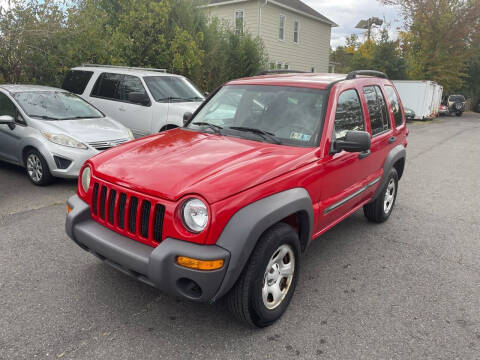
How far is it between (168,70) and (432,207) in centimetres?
880

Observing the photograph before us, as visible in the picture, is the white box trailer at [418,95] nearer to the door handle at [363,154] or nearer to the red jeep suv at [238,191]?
the door handle at [363,154]

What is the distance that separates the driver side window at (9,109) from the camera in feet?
21.6

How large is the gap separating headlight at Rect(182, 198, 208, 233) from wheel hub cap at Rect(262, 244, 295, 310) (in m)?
0.60

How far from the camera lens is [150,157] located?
3.25 m

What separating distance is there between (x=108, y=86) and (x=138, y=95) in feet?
4.36

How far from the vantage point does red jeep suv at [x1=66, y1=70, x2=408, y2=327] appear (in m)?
2.62

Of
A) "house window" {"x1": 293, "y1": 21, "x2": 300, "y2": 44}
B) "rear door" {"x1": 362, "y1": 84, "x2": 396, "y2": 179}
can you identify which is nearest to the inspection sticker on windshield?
"rear door" {"x1": 362, "y1": 84, "x2": 396, "y2": 179}

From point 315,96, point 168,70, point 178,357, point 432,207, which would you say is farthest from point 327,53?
point 178,357

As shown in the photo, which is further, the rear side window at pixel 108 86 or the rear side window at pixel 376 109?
the rear side window at pixel 108 86

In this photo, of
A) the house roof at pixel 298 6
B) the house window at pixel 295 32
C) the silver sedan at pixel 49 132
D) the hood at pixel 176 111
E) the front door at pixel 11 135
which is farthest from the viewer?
the house window at pixel 295 32

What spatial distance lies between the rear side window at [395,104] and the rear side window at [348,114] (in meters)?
1.11

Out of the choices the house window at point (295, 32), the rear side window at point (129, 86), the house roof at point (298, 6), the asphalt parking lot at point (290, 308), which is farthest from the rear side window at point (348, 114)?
the house window at point (295, 32)

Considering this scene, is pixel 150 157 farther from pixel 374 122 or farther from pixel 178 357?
pixel 374 122

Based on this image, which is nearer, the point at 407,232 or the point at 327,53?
the point at 407,232
